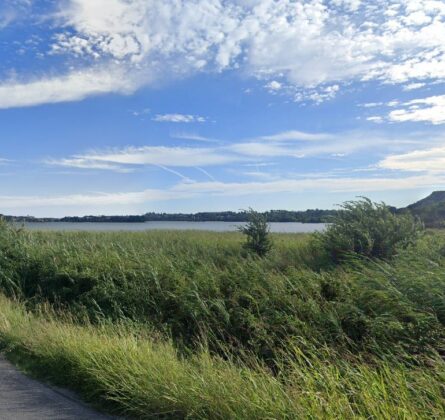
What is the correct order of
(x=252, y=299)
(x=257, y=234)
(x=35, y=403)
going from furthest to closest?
1. (x=257, y=234)
2. (x=252, y=299)
3. (x=35, y=403)

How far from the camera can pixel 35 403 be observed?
16.3ft

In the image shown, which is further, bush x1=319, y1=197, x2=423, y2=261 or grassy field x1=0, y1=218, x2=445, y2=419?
bush x1=319, y1=197, x2=423, y2=261

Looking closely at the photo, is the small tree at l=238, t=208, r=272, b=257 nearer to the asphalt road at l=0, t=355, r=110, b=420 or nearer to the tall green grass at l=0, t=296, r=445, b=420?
the tall green grass at l=0, t=296, r=445, b=420

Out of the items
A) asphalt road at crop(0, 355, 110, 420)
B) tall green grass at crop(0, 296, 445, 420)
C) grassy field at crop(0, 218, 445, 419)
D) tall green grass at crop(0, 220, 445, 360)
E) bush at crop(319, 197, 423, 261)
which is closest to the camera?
tall green grass at crop(0, 296, 445, 420)

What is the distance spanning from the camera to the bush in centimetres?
1697

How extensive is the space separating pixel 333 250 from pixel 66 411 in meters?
14.5

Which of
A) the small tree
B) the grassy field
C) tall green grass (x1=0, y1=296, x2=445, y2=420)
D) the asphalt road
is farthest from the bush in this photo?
the asphalt road

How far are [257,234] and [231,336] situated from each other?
14314 millimetres

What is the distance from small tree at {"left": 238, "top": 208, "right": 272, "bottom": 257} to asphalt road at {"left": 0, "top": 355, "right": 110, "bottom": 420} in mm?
16738

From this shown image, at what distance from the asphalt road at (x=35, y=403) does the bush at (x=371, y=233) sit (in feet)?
41.8

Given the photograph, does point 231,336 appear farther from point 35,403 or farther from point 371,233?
point 371,233

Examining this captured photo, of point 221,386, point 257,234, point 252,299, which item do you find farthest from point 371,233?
point 221,386

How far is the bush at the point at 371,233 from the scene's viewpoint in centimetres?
1697

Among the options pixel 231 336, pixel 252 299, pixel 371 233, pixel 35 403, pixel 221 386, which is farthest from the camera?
pixel 371 233
